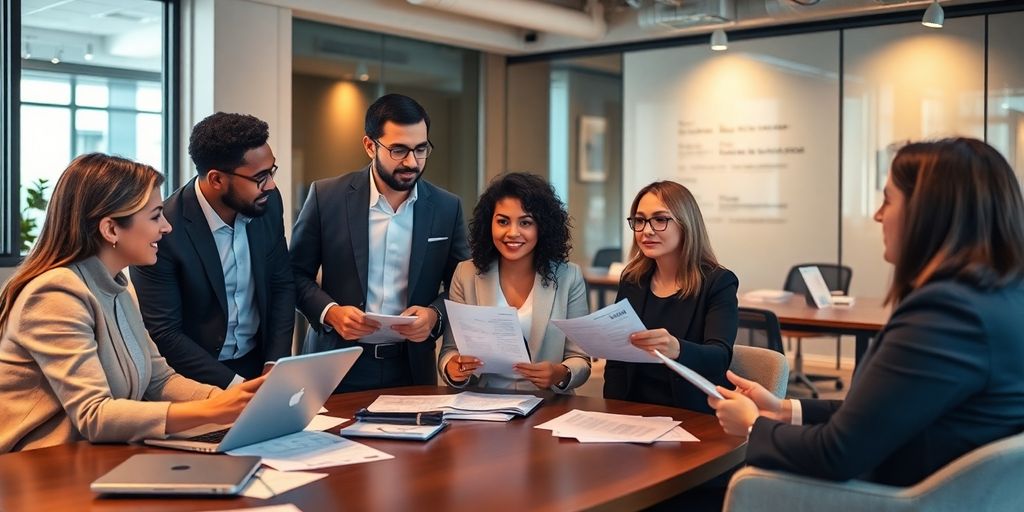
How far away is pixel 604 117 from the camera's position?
30.9 ft

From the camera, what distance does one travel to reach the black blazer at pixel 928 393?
1692 mm

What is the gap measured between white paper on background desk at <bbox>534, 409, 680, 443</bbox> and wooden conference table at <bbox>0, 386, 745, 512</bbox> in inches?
1.7

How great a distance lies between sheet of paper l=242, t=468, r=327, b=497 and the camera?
6.32 ft

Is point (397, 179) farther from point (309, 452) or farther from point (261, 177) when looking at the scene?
point (309, 452)

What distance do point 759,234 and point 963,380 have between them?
22.4ft

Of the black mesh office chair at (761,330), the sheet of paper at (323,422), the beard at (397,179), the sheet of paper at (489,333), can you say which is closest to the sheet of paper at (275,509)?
the sheet of paper at (323,422)

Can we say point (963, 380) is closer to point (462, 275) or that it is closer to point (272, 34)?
point (462, 275)

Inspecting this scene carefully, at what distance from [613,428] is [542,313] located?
0.73m

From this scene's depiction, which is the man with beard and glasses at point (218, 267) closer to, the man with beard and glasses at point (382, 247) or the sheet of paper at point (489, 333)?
the man with beard and glasses at point (382, 247)

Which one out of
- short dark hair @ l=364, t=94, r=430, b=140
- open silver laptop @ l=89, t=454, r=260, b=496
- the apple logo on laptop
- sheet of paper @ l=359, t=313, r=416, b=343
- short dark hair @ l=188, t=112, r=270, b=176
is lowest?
open silver laptop @ l=89, t=454, r=260, b=496

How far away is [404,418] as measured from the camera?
257cm

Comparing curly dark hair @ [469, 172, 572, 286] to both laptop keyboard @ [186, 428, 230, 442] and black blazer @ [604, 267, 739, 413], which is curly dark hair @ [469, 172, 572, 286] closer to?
black blazer @ [604, 267, 739, 413]

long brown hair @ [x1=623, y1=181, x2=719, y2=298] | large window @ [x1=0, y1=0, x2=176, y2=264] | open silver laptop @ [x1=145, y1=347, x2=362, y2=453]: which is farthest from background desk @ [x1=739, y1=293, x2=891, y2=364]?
large window @ [x1=0, y1=0, x2=176, y2=264]

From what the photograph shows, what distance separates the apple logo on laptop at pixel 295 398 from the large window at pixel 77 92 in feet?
15.7
